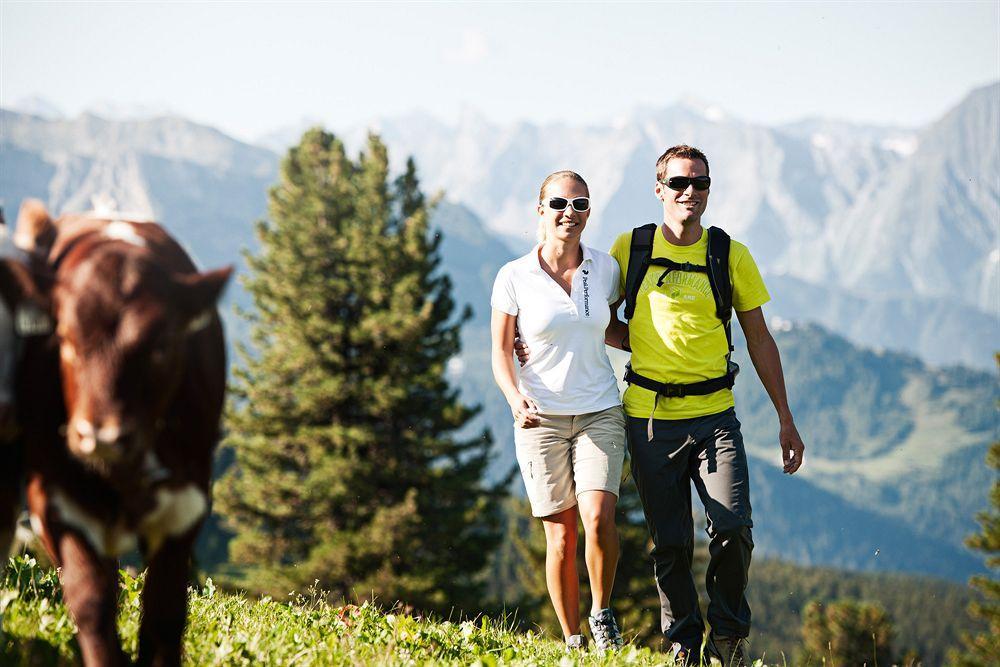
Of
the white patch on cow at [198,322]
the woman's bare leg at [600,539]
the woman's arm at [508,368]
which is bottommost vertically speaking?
the woman's bare leg at [600,539]

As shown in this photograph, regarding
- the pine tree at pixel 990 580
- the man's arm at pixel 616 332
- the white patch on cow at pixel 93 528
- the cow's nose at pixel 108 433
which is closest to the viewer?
the cow's nose at pixel 108 433

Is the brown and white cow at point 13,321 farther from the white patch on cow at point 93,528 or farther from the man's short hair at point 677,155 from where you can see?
the man's short hair at point 677,155

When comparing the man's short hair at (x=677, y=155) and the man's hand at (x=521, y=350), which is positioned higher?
the man's short hair at (x=677, y=155)

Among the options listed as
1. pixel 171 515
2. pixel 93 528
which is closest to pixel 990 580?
pixel 171 515

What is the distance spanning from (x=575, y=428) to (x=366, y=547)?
21.6 meters

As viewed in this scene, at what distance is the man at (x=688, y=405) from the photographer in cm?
606

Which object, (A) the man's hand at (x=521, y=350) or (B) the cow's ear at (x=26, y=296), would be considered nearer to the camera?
(B) the cow's ear at (x=26, y=296)

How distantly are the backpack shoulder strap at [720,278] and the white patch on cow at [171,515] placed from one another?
3.72 meters

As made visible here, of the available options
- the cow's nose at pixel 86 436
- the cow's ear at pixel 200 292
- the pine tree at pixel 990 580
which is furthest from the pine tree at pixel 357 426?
the cow's nose at pixel 86 436

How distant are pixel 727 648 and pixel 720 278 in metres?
2.41

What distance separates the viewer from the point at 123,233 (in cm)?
347

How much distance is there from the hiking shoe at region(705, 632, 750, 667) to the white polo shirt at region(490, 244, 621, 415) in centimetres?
167

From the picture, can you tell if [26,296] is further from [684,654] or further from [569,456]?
[684,654]

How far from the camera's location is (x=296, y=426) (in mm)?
29484
